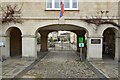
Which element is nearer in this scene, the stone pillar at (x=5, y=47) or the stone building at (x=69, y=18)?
the stone building at (x=69, y=18)

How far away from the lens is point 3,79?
9789 millimetres

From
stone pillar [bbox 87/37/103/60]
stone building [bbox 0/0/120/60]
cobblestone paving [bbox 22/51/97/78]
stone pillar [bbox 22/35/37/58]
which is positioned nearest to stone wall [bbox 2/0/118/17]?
stone building [bbox 0/0/120/60]

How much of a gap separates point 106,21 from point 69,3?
3.34 metres

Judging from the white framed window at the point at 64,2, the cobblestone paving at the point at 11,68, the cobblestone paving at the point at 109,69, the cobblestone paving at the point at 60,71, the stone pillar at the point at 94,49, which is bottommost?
A: the cobblestone paving at the point at 60,71

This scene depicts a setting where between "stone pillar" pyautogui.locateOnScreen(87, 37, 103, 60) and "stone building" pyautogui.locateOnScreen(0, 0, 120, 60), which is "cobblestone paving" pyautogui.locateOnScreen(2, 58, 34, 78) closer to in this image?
"stone building" pyautogui.locateOnScreen(0, 0, 120, 60)

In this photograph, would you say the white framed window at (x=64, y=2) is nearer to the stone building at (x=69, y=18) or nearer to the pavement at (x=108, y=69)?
the stone building at (x=69, y=18)

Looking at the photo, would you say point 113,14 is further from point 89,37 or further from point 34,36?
point 34,36

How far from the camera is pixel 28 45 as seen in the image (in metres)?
17.3

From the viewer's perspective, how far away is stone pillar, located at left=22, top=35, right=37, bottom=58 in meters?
17.3

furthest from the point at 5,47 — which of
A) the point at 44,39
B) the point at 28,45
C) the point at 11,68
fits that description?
the point at 44,39

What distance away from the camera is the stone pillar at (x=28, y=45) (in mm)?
17281

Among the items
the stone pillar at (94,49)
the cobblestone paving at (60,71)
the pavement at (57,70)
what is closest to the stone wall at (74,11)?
the stone pillar at (94,49)

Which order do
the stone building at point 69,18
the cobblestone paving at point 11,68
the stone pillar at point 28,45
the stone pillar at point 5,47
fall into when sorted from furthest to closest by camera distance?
the stone pillar at point 5,47
the stone pillar at point 28,45
the stone building at point 69,18
the cobblestone paving at point 11,68

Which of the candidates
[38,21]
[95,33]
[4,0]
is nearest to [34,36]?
[38,21]
